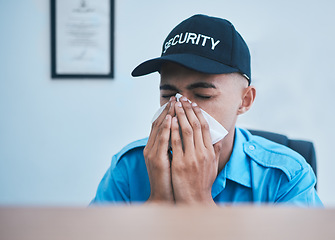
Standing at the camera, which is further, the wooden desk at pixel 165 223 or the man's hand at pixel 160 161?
the man's hand at pixel 160 161

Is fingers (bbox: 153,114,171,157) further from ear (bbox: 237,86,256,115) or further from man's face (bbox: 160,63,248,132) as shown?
ear (bbox: 237,86,256,115)

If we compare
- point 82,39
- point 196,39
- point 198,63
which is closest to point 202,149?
point 198,63

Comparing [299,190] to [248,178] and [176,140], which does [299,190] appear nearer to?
[248,178]

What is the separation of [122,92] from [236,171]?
104cm

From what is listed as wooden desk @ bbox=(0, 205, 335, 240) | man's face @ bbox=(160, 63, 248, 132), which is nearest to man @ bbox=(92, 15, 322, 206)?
man's face @ bbox=(160, 63, 248, 132)

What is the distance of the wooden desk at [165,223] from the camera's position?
0.17 metres

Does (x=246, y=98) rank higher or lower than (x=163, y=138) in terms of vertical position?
higher

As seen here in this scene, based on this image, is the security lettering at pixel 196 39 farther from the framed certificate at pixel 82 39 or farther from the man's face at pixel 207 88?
the framed certificate at pixel 82 39

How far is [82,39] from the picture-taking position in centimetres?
182

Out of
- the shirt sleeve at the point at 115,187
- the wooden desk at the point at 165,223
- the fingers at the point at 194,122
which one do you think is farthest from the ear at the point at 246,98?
the wooden desk at the point at 165,223

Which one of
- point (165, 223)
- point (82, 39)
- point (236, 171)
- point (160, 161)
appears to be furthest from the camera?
point (82, 39)

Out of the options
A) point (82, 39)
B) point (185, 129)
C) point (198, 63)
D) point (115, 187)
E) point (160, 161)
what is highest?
point (82, 39)

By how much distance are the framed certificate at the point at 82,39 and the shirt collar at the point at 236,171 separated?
41.2 inches

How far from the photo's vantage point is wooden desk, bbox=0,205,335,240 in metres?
0.17
